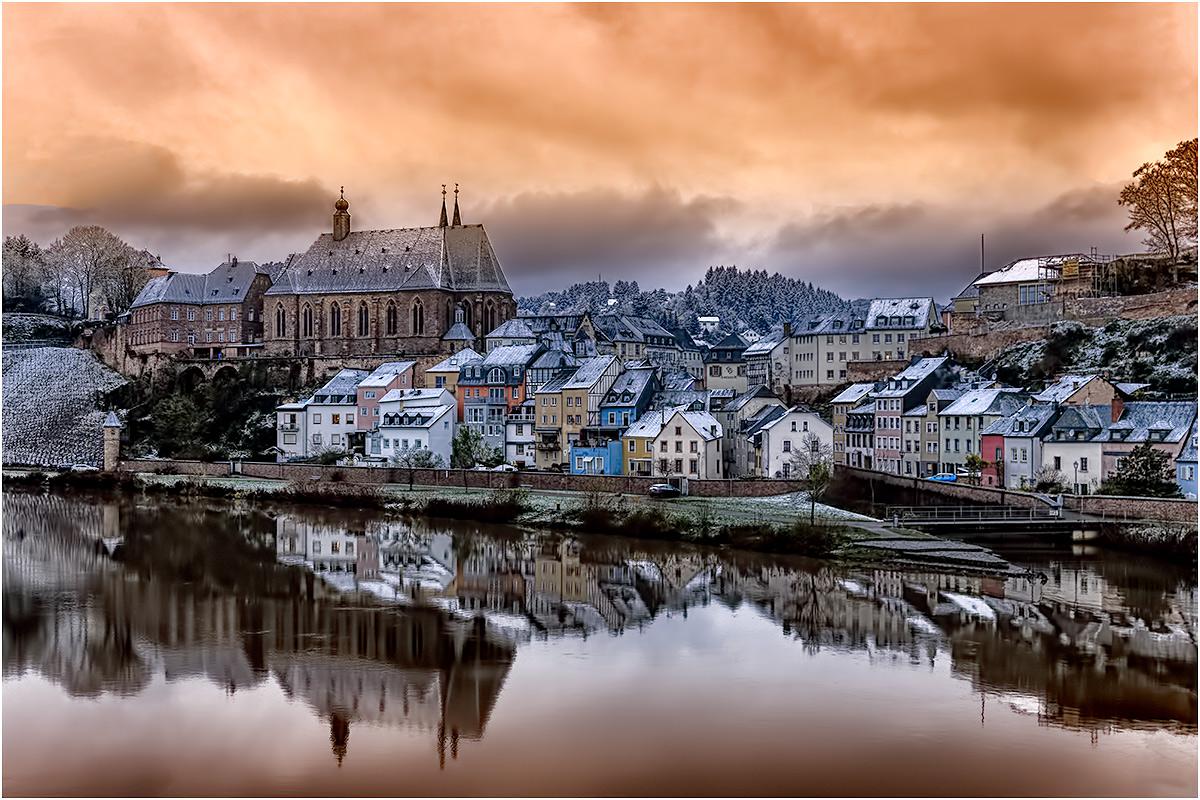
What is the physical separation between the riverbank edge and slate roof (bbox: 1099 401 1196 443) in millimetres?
9744

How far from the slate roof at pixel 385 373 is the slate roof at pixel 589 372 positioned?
36.3 feet

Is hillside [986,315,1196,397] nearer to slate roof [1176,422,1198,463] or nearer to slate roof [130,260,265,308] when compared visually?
slate roof [1176,422,1198,463]

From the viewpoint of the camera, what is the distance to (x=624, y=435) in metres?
55.2

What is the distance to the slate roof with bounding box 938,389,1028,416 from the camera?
5181cm

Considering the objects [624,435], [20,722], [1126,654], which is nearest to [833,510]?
[624,435]

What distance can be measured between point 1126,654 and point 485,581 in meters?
15.8

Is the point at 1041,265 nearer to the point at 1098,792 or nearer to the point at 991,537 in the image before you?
the point at 991,537

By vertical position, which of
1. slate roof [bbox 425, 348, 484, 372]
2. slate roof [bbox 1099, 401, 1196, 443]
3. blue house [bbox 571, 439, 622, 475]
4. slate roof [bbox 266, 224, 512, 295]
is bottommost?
blue house [bbox 571, 439, 622, 475]

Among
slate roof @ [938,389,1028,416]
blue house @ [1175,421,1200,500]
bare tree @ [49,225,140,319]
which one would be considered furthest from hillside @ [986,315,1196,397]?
bare tree @ [49,225,140,319]

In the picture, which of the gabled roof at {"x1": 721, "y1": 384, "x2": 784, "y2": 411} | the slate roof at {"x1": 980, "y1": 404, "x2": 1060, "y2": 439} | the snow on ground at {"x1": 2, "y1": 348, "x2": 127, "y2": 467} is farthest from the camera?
the snow on ground at {"x1": 2, "y1": 348, "x2": 127, "y2": 467}

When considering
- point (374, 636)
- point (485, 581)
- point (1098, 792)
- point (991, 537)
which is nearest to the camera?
point (1098, 792)

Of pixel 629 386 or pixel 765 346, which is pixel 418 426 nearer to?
pixel 629 386

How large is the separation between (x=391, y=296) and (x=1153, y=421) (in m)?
49.2

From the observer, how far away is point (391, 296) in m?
83.2
